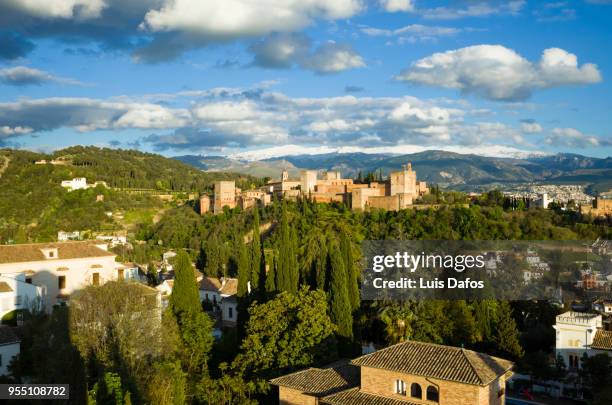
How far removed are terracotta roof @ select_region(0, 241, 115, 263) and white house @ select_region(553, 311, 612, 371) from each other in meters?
20.5

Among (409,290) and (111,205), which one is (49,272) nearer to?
(409,290)

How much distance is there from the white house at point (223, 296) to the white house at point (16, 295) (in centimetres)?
1096

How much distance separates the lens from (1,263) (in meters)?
26.0

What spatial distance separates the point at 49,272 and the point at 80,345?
9.40m

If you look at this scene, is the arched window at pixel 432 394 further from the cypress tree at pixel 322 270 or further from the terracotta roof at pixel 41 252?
the terracotta roof at pixel 41 252

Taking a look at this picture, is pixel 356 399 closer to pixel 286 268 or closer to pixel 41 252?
pixel 286 268

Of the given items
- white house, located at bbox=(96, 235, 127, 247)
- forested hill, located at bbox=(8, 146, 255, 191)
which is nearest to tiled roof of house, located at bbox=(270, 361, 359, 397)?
white house, located at bbox=(96, 235, 127, 247)

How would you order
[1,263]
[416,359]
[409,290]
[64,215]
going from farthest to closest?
[64,215], [409,290], [1,263], [416,359]

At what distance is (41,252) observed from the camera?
27609mm

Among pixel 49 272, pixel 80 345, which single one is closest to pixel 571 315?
pixel 80 345

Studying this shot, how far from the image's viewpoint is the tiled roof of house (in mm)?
16531

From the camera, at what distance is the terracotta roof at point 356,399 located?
15453 mm

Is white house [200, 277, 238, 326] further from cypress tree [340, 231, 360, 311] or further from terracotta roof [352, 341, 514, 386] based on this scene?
terracotta roof [352, 341, 514, 386]

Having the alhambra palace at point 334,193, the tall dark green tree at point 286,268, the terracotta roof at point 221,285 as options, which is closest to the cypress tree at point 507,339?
the tall dark green tree at point 286,268
